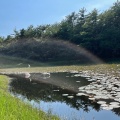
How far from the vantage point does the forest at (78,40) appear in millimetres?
48906

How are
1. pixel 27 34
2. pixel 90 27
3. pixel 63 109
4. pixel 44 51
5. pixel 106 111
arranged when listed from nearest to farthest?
pixel 106 111
pixel 63 109
pixel 90 27
pixel 44 51
pixel 27 34

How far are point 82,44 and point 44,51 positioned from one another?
10.6 m

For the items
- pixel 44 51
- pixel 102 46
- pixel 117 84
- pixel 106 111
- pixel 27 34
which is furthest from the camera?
pixel 27 34

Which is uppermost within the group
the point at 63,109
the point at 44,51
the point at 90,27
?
the point at 90,27

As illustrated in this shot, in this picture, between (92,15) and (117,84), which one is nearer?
(117,84)

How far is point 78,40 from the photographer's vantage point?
5553cm

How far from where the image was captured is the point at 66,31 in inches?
2395

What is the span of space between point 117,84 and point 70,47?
39.4 metres

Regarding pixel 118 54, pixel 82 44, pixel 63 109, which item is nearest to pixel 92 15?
pixel 82 44

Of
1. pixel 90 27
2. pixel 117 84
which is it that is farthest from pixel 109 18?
pixel 117 84

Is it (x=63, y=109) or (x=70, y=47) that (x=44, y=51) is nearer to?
(x=70, y=47)

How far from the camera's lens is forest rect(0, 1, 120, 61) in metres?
48.9

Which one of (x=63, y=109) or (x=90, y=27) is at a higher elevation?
(x=90, y=27)

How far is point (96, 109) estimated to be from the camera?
10148 mm
